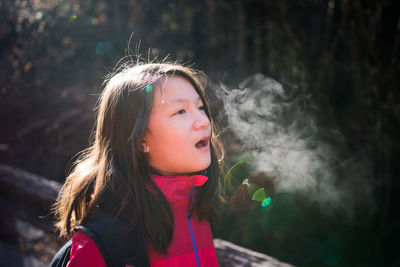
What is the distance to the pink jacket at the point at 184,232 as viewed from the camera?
1.25 meters

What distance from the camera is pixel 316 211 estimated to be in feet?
10.7

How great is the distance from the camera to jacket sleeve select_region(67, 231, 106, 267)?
1.04 metres

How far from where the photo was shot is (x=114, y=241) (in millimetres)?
1081

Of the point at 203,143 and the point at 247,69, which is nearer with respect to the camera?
the point at 203,143

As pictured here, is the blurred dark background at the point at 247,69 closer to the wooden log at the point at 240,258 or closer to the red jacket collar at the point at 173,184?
the wooden log at the point at 240,258

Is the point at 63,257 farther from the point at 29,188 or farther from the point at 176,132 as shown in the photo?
the point at 29,188

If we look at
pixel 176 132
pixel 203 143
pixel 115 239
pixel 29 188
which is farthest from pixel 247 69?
pixel 115 239

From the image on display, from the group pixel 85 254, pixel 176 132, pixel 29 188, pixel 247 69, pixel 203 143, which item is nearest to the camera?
pixel 85 254

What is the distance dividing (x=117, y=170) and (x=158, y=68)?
0.47m

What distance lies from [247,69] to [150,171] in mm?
3341

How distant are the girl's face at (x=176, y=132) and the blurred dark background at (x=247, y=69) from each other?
1.36m

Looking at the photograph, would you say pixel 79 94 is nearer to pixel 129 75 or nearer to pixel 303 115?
pixel 303 115

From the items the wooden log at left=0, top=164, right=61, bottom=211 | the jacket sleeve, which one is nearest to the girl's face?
the jacket sleeve

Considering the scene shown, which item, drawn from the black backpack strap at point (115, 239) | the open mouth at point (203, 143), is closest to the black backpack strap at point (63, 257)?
the black backpack strap at point (115, 239)
